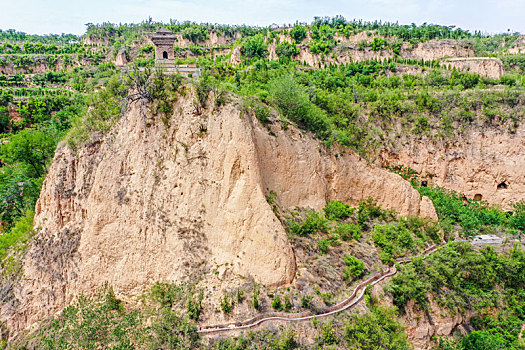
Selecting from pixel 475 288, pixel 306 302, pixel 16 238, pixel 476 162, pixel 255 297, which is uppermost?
pixel 476 162

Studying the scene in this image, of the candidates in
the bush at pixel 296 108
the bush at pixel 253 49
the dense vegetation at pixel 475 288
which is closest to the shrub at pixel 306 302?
the dense vegetation at pixel 475 288

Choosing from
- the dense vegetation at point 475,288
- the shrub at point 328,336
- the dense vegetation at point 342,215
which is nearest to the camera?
the shrub at point 328,336

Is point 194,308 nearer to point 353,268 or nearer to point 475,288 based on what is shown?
point 353,268

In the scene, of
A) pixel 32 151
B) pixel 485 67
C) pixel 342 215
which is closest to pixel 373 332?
pixel 342 215

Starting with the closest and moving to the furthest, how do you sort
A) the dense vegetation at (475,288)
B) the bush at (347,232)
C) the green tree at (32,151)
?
the dense vegetation at (475,288) < the bush at (347,232) < the green tree at (32,151)

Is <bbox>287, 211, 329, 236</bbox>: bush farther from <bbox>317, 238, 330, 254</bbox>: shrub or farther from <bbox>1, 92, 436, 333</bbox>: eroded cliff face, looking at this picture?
<bbox>1, 92, 436, 333</bbox>: eroded cliff face

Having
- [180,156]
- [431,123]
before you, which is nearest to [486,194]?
[431,123]

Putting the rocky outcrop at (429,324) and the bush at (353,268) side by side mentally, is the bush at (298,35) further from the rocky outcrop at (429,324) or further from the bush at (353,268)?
the rocky outcrop at (429,324)
